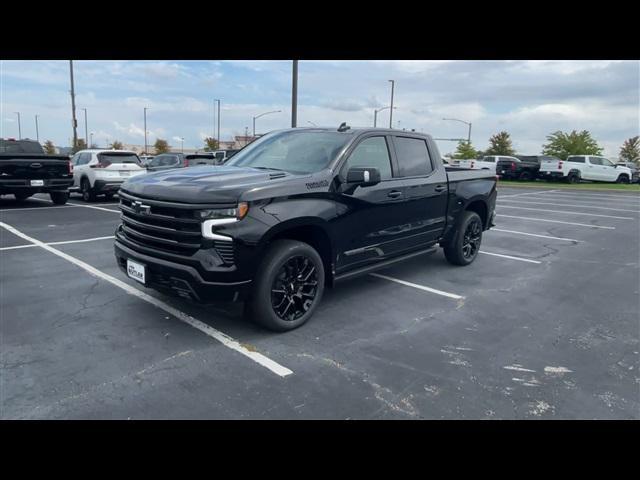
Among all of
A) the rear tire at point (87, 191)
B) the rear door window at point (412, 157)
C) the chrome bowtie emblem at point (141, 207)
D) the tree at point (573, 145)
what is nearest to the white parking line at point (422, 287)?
the rear door window at point (412, 157)

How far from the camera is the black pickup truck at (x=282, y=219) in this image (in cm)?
374

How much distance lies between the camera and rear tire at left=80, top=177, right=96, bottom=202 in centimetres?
1392

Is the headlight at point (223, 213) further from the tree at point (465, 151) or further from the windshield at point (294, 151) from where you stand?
the tree at point (465, 151)

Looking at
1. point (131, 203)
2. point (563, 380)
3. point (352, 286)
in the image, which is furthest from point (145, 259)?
point (563, 380)

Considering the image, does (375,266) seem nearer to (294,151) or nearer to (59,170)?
(294,151)

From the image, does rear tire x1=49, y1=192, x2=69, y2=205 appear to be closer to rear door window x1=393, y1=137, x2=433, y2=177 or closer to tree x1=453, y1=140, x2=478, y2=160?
rear door window x1=393, y1=137, x2=433, y2=177

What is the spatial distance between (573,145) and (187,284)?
50.3 m

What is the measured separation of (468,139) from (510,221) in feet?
145

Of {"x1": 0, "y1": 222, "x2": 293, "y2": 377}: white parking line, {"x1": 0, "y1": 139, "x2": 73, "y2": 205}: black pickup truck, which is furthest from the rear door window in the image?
{"x1": 0, "y1": 139, "x2": 73, "y2": 205}: black pickup truck

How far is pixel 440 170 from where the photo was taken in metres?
6.24

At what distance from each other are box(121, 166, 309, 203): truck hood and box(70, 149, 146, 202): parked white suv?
33.7 feet

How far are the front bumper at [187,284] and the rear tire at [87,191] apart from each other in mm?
11312

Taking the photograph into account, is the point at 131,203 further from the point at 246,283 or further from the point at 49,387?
the point at 49,387

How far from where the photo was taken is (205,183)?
3.91 m
